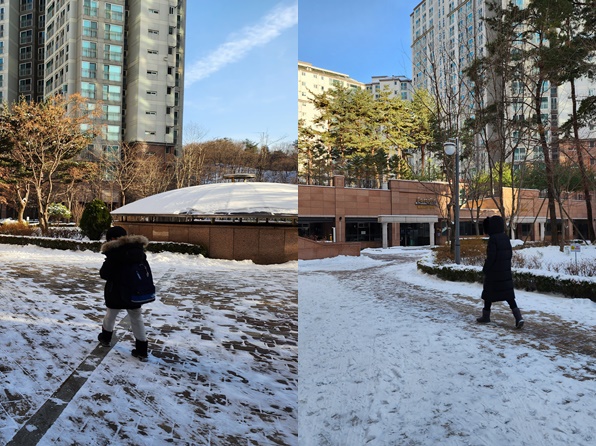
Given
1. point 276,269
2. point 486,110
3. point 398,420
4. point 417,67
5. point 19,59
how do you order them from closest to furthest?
1. point 398,420
2. point 417,67
3. point 486,110
4. point 19,59
5. point 276,269

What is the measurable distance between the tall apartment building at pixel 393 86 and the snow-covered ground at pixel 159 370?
51.6 inches

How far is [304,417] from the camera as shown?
4.46ft

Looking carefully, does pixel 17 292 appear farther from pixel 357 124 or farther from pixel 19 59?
pixel 19 59

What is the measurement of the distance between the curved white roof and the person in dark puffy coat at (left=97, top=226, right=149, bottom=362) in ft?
12.6

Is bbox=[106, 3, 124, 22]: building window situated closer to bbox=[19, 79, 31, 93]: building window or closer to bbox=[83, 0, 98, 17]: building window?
bbox=[83, 0, 98, 17]: building window

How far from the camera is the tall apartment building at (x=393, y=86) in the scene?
1850 millimetres

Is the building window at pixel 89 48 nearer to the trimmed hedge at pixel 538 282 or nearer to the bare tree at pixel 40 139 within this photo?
the bare tree at pixel 40 139

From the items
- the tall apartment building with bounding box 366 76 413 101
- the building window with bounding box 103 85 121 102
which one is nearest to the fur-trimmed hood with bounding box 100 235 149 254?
the tall apartment building with bounding box 366 76 413 101

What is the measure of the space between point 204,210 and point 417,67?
569 centimetres

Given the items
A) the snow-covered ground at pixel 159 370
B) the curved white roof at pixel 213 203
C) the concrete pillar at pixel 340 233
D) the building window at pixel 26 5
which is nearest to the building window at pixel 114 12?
the building window at pixel 26 5

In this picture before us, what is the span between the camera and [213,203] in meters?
→ 7.45

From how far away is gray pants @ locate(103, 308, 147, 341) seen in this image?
2189 mm

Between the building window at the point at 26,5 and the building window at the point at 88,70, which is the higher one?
the building window at the point at 26,5

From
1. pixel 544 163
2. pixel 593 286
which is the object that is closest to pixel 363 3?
pixel 544 163
